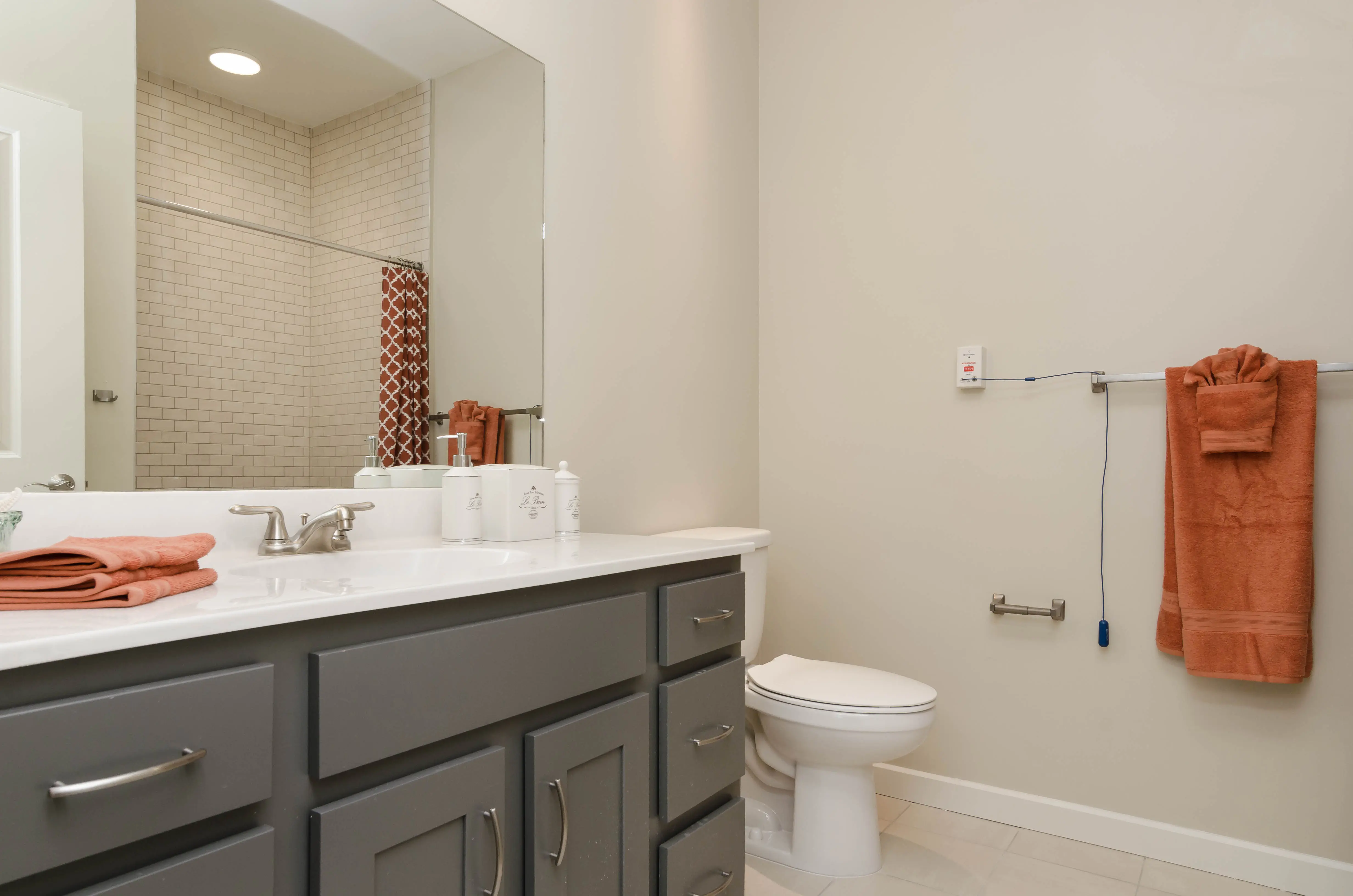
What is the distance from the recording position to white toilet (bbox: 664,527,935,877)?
1798 mm

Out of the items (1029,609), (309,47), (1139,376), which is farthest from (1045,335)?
(309,47)

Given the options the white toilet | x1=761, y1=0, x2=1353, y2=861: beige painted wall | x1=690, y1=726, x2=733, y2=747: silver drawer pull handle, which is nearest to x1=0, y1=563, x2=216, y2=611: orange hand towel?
x1=690, y1=726, x2=733, y2=747: silver drawer pull handle

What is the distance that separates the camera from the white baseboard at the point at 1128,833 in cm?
183

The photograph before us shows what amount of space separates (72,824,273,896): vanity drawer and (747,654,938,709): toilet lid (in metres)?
1.32

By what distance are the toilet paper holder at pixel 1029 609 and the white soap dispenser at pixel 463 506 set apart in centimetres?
147

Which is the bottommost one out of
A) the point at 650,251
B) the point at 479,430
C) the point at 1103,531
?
the point at 1103,531

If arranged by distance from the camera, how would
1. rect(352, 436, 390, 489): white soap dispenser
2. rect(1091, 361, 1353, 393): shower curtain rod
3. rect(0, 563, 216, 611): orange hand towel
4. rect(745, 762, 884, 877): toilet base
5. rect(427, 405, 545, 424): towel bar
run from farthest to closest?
rect(745, 762, 884, 877): toilet base
rect(1091, 361, 1353, 393): shower curtain rod
rect(427, 405, 545, 424): towel bar
rect(352, 436, 390, 489): white soap dispenser
rect(0, 563, 216, 611): orange hand towel

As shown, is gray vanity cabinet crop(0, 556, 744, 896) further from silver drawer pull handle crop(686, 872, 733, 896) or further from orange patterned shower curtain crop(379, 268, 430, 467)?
orange patterned shower curtain crop(379, 268, 430, 467)

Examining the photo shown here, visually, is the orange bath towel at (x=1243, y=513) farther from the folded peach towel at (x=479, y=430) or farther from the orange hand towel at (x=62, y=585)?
the orange hand towel at (x=62, y=585)

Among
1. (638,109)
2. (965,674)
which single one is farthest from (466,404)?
(965,674)

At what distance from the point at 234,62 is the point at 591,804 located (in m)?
1.23

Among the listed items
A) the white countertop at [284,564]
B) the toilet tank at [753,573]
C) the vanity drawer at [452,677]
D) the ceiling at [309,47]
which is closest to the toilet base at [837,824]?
the toilet tank at [753,573]

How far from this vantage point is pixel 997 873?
6.26 ft

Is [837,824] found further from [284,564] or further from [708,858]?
[284,564]
